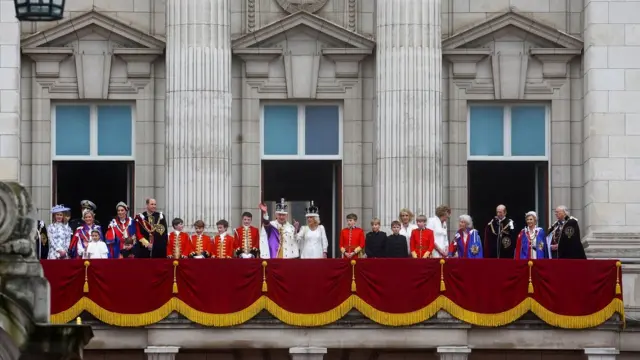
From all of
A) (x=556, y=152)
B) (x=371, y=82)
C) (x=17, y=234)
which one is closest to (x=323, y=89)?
(x=371, y=82)

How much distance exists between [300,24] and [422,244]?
27.8 ft

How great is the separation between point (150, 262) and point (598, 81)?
1311 centimetres

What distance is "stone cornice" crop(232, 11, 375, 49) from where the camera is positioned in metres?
70.8

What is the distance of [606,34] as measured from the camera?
70188 millimetres

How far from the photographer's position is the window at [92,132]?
71312 millimetres

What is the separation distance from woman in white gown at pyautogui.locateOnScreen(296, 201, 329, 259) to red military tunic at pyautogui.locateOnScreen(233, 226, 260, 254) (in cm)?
101

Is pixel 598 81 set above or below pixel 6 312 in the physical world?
Result: above

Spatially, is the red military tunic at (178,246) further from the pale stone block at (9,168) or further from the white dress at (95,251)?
the pale stone block at (9,168)

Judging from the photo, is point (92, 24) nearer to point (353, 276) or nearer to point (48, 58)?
point (48, 58)

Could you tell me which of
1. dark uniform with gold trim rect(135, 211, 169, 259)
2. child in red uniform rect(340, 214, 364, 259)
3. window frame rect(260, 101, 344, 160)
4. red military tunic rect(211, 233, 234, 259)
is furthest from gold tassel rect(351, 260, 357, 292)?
window frame rect(260, 101, 344, 160)

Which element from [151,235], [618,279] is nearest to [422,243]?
[618,279]

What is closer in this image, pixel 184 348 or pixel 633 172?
pixel 184 348

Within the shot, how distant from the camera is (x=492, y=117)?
7188 centimetres

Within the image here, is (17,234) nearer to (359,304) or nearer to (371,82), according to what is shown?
(359,304)
